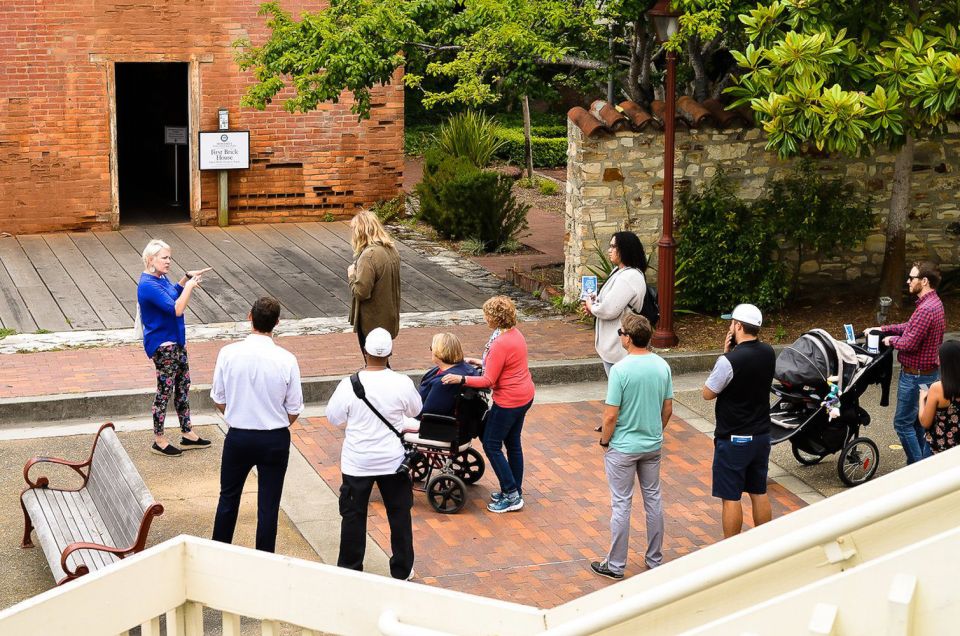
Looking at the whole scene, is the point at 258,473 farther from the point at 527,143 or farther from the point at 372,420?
the point at 527,143

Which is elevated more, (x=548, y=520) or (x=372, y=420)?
(x=372, y=420)

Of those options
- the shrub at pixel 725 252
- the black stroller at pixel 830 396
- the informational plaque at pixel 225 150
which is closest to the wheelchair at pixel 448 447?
the black stroller at pixel 830 396

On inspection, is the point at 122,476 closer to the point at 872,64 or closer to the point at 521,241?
the point at 872,64

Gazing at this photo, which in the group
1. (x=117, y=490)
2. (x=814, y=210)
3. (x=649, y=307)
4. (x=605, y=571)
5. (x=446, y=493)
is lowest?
(x=605, y=571)

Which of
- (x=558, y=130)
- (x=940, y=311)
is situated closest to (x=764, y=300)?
(x=940, y=311)

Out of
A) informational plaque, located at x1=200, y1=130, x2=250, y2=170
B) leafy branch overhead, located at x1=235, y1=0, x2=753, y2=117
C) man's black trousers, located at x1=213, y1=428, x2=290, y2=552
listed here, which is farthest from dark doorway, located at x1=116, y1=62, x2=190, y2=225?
man's black trousers, located at x1=213, y1=428, x2=290, y2=552

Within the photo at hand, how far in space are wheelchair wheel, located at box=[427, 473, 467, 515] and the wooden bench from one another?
7.34 ft

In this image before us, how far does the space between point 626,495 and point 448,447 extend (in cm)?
152

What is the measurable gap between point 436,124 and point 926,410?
21.6 m

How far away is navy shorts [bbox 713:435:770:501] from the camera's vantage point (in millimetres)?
7977

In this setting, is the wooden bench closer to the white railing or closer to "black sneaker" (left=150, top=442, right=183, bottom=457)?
"black sneaker" (left=150, top=442, right=183, bottom=457)

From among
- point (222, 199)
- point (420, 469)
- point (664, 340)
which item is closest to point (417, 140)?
point (222, 199)

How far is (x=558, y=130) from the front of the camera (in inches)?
1071

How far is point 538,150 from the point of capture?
83.7 ft
